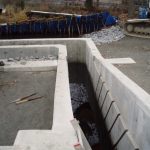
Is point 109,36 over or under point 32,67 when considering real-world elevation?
over

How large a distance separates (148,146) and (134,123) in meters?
0.87

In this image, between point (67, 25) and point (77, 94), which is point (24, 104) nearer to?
point (77, 94)

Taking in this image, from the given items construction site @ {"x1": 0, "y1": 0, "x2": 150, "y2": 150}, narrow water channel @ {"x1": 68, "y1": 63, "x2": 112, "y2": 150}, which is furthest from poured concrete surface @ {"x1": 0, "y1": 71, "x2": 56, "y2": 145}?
narrow water channel @ {"x1": 68, "y1": 63, "x2": 112, "y2": 150}

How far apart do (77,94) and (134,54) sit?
3.25 meters

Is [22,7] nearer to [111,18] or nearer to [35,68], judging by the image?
[111,18]

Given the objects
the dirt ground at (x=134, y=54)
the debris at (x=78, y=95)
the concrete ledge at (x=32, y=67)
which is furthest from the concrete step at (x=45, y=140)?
the debris at (x=78, y=95)

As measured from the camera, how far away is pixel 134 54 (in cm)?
1259

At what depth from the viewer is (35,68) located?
809cm

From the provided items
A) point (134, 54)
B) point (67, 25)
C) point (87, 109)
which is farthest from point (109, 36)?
point (87, 109)

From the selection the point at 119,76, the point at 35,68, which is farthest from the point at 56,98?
the point at 35,68

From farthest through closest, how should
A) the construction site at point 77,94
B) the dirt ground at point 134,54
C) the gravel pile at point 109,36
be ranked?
the gravel pile at point 109,36, the dirt ground at point 134,54, the construction site at point 77,94

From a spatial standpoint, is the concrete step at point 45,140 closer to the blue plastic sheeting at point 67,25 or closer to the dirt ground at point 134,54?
the dirt ground at point 134,54

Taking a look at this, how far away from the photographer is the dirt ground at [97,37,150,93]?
350 inches

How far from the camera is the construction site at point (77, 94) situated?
4.51 m
